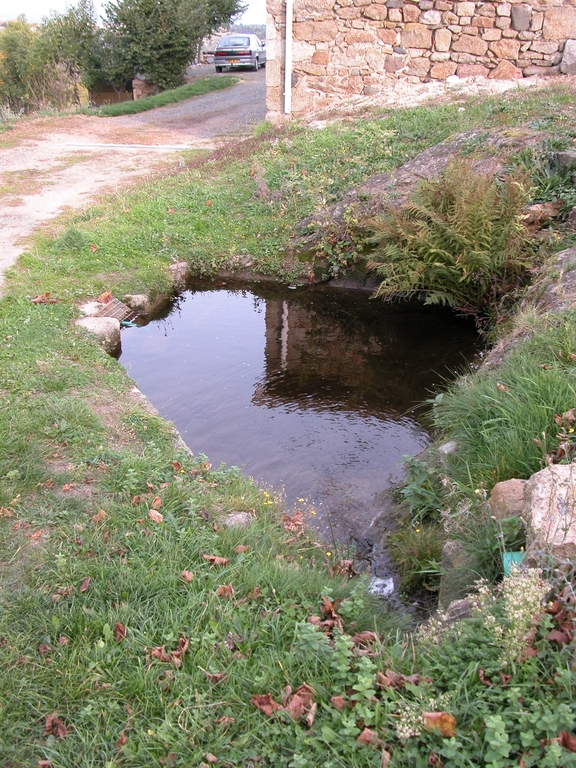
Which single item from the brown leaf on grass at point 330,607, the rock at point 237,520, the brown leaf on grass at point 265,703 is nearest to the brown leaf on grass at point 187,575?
the rock at point 237,520

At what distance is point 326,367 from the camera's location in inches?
271

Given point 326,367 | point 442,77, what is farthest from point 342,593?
point 442,77

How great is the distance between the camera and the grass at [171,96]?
778 inches

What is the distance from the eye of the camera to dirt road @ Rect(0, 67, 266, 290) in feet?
35.1

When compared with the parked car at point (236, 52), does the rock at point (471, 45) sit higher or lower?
lower

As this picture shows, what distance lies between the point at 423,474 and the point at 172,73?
2314 cm

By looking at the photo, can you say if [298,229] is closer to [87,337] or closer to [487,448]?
[87,337]

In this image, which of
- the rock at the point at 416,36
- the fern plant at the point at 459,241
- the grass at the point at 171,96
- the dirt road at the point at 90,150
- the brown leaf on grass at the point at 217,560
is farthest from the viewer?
the grass at the point at 171,96

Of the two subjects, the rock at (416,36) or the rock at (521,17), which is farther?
the rock at (416,36)

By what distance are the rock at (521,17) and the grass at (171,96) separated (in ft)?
40.2

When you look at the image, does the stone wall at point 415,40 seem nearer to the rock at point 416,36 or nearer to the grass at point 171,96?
the rock at point 416,36

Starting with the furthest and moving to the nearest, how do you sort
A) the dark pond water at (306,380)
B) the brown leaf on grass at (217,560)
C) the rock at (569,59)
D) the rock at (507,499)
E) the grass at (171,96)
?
the grass at (171,96) → the rock at (569,59) → the dark pond water at (306,380) → the brown leaf on grass at (217,560) → the rock at (507,499)

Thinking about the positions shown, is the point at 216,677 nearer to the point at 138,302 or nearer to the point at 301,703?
the point at 301,703

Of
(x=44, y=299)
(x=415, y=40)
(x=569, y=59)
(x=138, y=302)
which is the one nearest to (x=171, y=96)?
(x=415, y=40)
